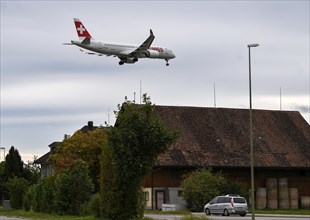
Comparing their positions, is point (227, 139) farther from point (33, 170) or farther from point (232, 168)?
point (33, 170)

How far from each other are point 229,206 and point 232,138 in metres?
25.5

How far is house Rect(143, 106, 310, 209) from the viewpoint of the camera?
75188mm

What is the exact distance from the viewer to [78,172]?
5366 centimetres

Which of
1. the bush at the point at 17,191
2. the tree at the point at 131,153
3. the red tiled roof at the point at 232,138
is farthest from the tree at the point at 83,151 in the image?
the tree at the point at 131,153

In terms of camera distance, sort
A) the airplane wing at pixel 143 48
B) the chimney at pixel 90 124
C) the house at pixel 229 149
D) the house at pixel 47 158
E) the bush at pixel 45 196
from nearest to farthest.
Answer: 1. the airplane wing at pixel 143 48
2. the bush at pixel 45 196
3. the house at pixel 229 149
4. the house at pixel 47 158
5. the chimney at pixel 90 124

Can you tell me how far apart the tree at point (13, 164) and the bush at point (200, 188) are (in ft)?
125

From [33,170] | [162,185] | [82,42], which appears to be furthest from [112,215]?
[33,170]

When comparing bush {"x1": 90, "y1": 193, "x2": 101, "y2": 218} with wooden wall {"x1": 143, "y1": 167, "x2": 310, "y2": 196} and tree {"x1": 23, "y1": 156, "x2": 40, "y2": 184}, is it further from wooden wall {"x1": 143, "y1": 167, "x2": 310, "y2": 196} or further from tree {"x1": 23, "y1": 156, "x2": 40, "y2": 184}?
tree {"x1": 23, "y1": 156, "x2": 40, "y2": 184}

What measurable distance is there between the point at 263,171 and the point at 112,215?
42910 mm

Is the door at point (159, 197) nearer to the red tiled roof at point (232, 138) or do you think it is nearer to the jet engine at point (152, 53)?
the red tiled roof at point (232, 138)

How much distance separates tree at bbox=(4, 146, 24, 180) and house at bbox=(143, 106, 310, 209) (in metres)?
28.4

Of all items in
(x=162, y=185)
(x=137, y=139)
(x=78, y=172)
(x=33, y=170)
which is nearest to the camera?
(x=137, y=139)

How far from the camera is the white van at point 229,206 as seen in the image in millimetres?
55500

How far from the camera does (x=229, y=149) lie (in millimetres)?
78750
